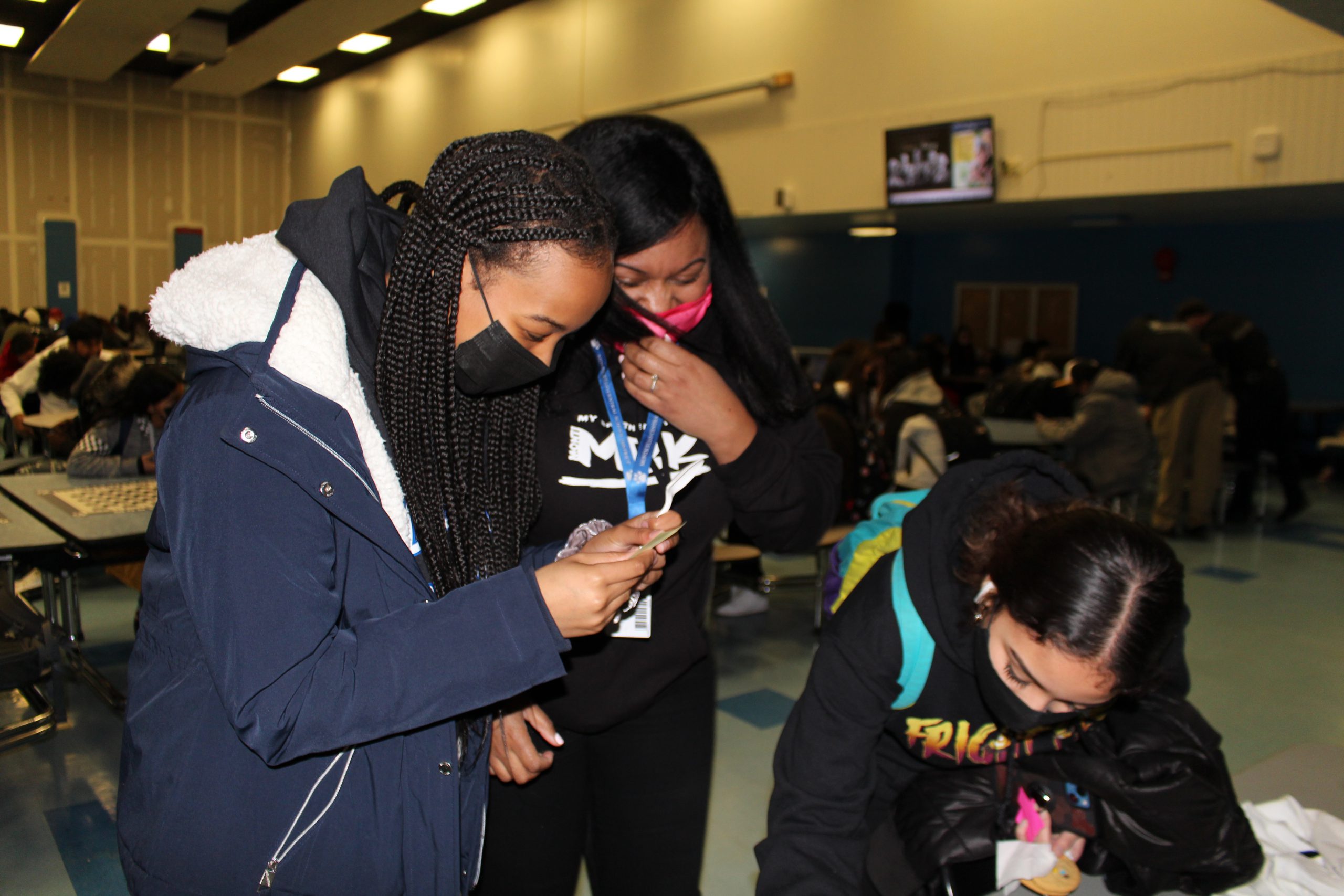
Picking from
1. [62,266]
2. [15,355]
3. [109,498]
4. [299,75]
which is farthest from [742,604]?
[299,75]

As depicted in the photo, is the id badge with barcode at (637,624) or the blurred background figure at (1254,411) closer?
the id badge with barcode at (637,624)

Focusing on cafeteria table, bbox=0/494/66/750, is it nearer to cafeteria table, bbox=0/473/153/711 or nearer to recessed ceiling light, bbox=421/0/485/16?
cafeteria table, bbox=0/473/153/711

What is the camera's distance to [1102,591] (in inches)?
48.5

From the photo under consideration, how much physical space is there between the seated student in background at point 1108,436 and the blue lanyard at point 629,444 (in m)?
5.58

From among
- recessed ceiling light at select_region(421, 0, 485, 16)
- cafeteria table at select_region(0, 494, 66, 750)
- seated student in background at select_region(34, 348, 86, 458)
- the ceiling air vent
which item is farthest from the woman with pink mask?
recessed ceiling light at select_region(421, 0, 485, 16)

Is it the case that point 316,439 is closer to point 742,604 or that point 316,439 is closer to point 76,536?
point 76,536

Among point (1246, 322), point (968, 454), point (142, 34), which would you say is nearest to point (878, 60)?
point (1246, 322)

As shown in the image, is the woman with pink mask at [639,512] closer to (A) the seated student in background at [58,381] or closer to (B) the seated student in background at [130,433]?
(B) the seated student in background at [130,433]

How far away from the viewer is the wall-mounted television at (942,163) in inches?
318

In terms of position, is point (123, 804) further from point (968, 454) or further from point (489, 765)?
point (968, 454)

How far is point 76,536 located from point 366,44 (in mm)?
12953

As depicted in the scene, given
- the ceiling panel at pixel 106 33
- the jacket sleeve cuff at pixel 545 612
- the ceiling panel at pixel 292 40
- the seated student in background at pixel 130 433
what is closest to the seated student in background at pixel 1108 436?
the seated student in background at pixel 130 433

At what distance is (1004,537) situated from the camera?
4.67 feet

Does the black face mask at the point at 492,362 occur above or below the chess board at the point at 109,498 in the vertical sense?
above
